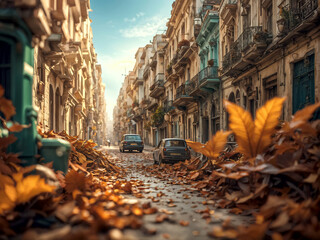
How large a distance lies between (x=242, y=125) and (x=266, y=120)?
42 centimetres

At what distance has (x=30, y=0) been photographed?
4.37m

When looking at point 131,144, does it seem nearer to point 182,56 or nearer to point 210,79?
point 210,79

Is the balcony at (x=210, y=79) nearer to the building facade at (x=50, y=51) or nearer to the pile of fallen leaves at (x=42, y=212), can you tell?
the building facade at (x=50, y=51)

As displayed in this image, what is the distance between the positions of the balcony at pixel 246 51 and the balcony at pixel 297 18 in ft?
6.31

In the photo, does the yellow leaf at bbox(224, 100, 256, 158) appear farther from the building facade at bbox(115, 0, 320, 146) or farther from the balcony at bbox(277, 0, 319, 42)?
the balcony at bbox(277, 0, 319, 42)

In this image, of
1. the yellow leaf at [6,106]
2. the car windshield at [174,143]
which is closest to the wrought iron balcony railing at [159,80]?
the car windshield at [174,143]

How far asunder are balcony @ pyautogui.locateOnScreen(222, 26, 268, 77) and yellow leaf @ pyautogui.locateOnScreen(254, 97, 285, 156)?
10.5 metres

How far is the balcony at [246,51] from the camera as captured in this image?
48.7 ft

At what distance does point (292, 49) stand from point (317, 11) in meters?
2.87

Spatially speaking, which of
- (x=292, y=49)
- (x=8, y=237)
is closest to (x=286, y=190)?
(x=8, y=237)

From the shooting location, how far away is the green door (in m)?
11.6

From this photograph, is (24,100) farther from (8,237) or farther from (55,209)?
(8,237)

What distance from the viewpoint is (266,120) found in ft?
17.5

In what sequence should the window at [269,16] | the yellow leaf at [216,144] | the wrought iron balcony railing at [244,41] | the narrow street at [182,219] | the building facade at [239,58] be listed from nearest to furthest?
the narrow street at [182,219]
the yellow leaf at [216,144]
the building facade at [239,58]
the wrought iron balcony railing at [244,41]
the window at [269,16]
